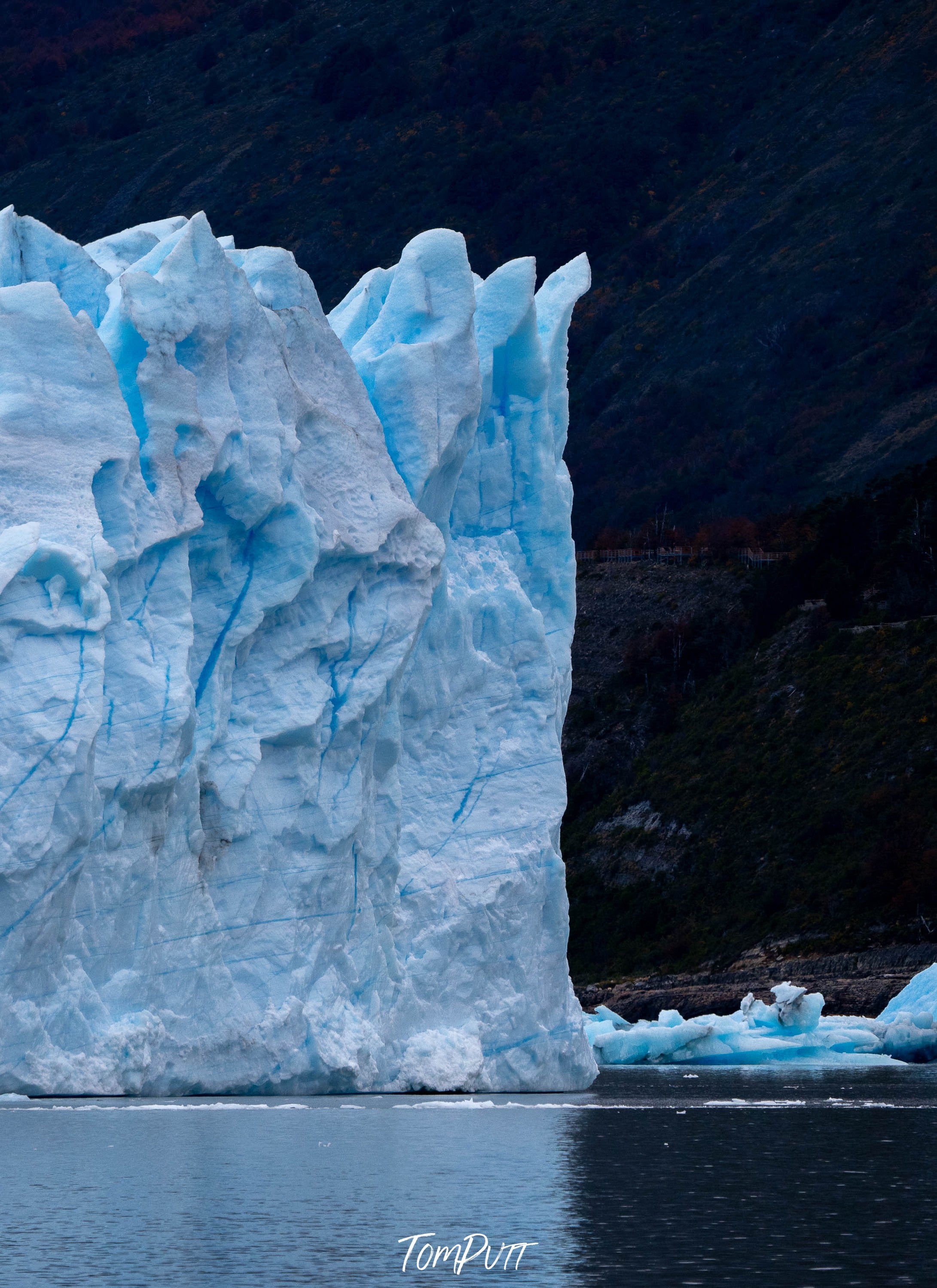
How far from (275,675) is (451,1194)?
24.8 ft

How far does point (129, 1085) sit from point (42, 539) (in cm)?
490

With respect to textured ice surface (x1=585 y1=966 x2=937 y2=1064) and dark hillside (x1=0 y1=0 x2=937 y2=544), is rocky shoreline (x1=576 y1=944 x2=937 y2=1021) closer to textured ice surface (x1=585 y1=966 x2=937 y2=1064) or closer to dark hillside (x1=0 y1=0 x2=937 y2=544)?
textured ice surface (x1=585 y1=966 x2=937 y2=1064)

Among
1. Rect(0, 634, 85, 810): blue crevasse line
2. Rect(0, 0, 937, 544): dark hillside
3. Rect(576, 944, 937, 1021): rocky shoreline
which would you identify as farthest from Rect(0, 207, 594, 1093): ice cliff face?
Rect(0, 0, 937, 544): dark hillside

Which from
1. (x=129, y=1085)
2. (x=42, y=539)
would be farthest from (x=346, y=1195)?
(x=42, y=539)

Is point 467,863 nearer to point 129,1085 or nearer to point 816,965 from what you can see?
point 129,1085

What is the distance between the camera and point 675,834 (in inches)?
2026

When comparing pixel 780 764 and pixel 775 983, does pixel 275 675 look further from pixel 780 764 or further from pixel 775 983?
pixel 780 764

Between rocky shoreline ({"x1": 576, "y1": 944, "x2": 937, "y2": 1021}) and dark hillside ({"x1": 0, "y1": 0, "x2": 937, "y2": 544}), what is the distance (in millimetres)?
30523

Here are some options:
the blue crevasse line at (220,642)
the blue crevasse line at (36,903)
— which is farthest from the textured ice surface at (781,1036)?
the blue crevasse line at (36,903)

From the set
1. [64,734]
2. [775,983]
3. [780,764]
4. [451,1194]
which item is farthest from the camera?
[780,764]

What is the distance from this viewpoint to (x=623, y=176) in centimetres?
9856

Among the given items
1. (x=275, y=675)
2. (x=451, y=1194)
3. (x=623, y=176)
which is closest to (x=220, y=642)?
(x=275, y=675)

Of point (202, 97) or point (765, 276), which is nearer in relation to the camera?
point (765, 276)

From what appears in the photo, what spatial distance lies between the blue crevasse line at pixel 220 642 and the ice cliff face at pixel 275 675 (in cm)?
3
